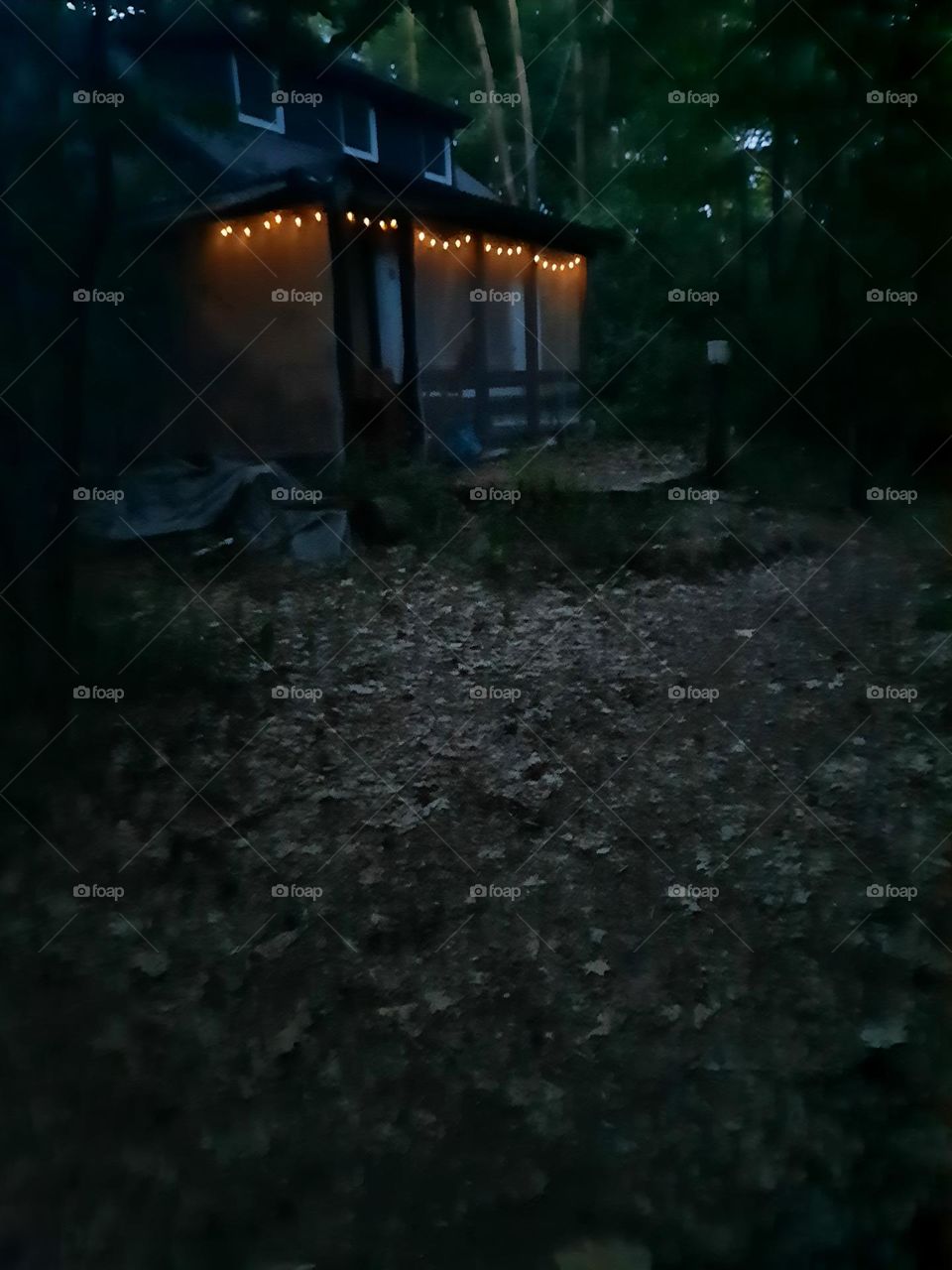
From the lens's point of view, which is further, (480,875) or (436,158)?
(480,875)

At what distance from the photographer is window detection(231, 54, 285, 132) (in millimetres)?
1752

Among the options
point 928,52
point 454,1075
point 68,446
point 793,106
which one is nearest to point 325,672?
point 68,446

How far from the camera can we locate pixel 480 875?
1.86 meters

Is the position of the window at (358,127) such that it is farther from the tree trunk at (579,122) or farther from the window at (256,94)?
the tree trunk at (579,122)

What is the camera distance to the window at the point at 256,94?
5.75ft

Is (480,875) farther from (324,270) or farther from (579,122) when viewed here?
(579,122)

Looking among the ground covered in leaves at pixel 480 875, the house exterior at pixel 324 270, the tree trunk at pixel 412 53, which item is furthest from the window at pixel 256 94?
the ground covered in leaves at pixel 480 875

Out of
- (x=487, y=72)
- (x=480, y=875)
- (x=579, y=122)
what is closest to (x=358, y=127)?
(x=487, y=72)

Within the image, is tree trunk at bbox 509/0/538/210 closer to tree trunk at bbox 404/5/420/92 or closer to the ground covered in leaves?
tree trunk at bbox 404/5/420/92

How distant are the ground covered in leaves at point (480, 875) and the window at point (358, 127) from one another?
69 cm

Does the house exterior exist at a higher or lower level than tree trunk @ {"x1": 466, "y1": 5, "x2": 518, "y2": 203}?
lower

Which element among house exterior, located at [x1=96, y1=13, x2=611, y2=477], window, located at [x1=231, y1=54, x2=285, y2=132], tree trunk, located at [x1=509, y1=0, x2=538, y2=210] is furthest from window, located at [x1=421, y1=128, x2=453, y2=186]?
window, located at [x1=231, y1=54, x2=285, y2=132]

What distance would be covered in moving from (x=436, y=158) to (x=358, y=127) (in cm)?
15

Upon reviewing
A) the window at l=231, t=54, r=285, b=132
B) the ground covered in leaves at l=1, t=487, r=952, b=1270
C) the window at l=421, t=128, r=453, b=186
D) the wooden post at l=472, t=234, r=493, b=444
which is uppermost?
the window at l=231, t=54, r=285, b=132
